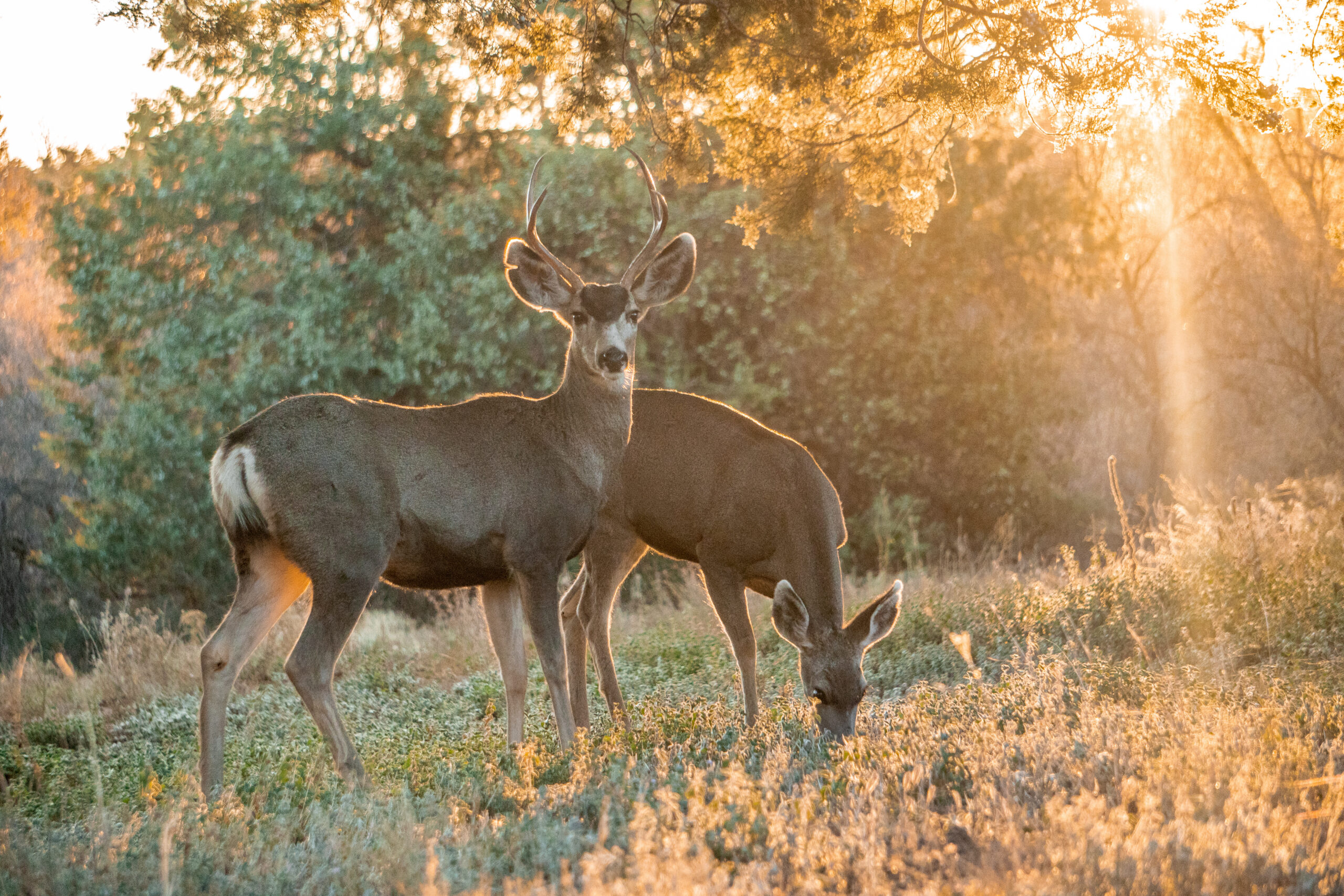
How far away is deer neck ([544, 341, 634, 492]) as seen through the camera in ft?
22.8

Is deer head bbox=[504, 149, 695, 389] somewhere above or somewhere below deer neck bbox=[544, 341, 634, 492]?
above

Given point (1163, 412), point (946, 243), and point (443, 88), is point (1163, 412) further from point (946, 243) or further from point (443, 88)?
point (443, 88)

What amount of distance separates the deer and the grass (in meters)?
0.44

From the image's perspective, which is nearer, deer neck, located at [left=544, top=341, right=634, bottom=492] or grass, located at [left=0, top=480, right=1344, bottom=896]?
grass, located at [left=0, top=480, right=1344, bottom=896]

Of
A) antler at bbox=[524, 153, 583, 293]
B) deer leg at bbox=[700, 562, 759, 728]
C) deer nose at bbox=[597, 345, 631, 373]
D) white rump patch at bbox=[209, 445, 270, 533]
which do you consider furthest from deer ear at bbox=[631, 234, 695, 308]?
white rump patch at bbox=[209, 445, 270, 533]

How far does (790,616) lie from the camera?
6555 millimetres

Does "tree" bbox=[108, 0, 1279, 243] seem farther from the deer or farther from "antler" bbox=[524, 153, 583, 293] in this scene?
the deer

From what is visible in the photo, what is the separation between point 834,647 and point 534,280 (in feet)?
8.45

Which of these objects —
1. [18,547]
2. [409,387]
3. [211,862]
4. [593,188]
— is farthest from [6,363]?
[211,862]

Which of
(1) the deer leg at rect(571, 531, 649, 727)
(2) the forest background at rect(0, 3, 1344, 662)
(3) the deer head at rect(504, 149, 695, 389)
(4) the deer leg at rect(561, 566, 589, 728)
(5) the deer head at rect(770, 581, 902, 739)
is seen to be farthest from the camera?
(2) the forest background at rect(0, 3, 1344, 662)

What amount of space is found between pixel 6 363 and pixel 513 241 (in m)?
21.4

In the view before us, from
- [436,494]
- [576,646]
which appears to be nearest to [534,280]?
[436,494]

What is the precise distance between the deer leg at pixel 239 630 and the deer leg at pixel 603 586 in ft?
7.42

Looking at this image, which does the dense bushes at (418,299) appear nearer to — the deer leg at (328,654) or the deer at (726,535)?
the deer at (726,535)
